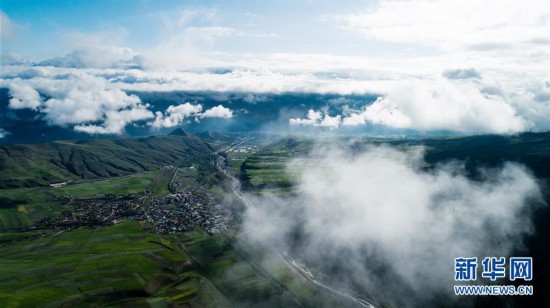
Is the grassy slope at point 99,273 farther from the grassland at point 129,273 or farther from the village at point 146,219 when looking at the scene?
the village at point 146,219

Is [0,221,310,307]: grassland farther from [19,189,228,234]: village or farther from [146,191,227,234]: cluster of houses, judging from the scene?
[19,189,228,234]: village

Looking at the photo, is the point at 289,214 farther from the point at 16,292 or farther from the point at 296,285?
the point at 16,292

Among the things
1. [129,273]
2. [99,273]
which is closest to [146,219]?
[99,273]

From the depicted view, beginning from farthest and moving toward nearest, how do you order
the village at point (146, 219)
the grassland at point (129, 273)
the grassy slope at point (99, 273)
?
the village at point (146, 219), the grassland at point (129, 273), the grassy slope at point (99, 273)

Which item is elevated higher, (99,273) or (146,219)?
(99,273)

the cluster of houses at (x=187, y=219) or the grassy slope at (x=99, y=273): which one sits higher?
the grassy slope at (x=99, y=273)

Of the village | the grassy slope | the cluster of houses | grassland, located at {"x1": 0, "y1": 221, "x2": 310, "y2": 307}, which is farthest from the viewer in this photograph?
the village

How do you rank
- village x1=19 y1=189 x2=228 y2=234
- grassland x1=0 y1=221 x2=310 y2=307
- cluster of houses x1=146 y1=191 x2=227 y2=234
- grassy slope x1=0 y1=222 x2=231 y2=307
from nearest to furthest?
1. grassy slope x1=0 y1=222 x2=231 y2=307
2. grassland x1=0 y1=221 x2=310 y2=307
3. cluster of houses x1=146 y1=191 x2=227 y2=234
4. village x1=19 y1=189 x2=228 y2=234

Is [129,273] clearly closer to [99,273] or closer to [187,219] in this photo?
[99,273]

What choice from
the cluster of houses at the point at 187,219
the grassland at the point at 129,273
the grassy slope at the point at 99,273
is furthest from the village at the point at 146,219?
the grassy slope at the point at 99,273

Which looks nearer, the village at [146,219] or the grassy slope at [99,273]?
the grassy slope at [99,273]

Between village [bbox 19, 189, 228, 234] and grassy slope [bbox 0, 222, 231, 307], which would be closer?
grassy slope [bbox 0, 222, 231, 307]

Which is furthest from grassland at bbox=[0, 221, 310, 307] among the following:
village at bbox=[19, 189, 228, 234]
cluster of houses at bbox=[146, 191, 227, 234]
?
village at bbox=[19, 189, 228, 234]

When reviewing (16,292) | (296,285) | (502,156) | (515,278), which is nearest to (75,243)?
(16,292)
